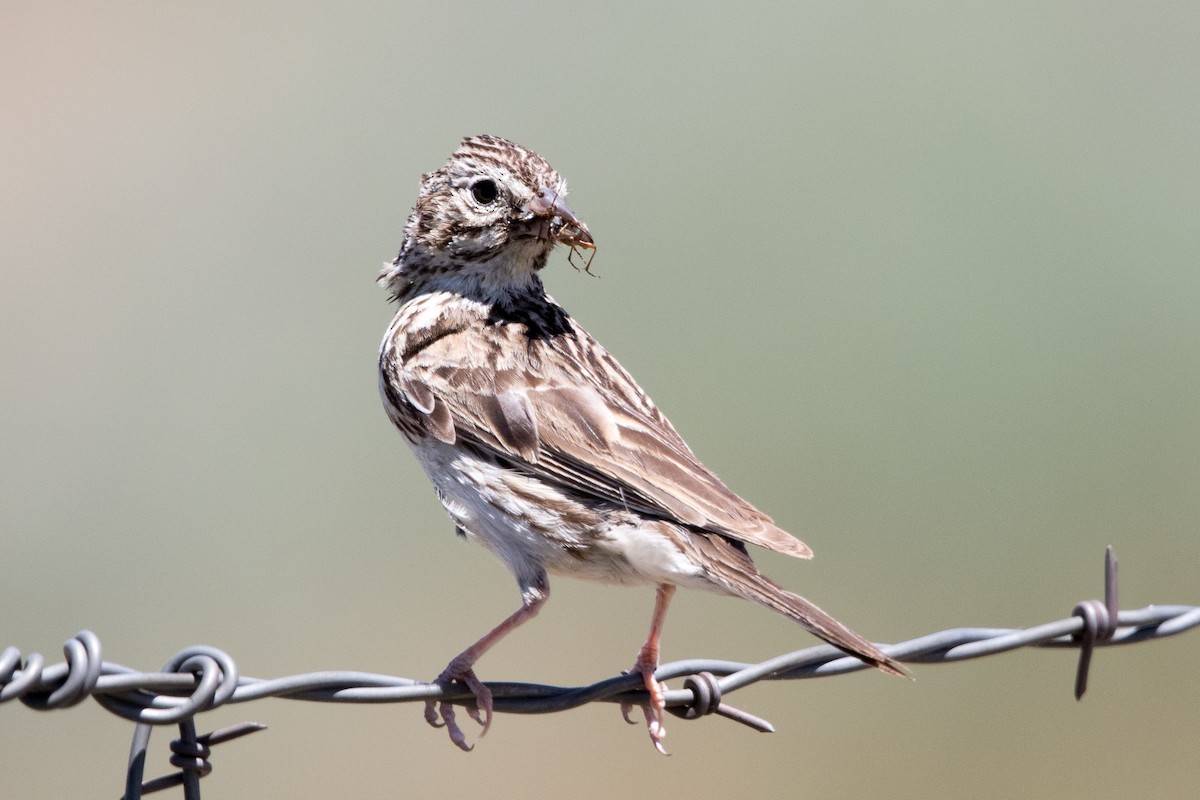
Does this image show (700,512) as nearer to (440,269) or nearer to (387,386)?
(387,386)

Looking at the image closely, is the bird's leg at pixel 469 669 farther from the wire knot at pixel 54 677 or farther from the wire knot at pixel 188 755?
the wire knot at pixel 54 677

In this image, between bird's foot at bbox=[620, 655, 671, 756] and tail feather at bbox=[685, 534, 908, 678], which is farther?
bird's foot at bbox=[620, 655, 671, 756]

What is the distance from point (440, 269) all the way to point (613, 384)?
1.10m

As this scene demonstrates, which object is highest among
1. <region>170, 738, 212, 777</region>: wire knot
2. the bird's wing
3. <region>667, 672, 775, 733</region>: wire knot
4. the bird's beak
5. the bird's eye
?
the bird's eye

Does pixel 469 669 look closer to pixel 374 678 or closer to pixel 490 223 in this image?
pixel 374 678

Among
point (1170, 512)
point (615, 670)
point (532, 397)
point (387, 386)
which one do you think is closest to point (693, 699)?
point (532, 397)

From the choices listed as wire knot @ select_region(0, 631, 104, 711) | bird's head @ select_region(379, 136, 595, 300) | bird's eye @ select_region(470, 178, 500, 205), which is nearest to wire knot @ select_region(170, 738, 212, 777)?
wire knot @ select_region(0, 631, 104, 711)

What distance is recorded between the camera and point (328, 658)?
1312cm

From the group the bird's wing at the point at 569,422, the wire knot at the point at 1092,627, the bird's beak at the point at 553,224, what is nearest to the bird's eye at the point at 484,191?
the bird's beak at the point at 553,224

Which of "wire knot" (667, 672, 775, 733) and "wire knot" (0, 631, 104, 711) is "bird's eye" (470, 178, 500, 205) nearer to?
"wire knot" (667, 672, 775, 733)

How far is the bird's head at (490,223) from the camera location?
6688mm

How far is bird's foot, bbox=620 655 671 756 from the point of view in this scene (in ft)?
17.3

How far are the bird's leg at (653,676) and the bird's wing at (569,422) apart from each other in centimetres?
49

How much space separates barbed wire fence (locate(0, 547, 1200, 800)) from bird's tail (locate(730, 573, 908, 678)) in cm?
13
